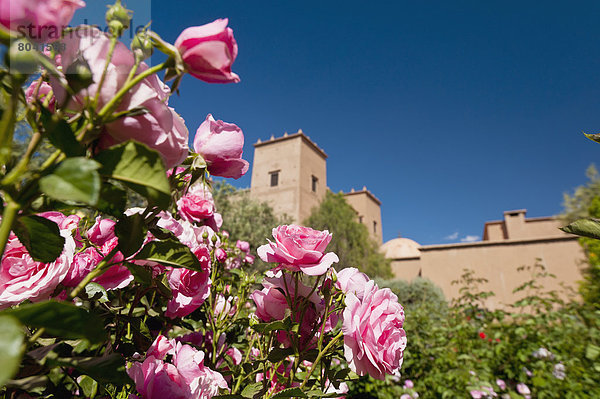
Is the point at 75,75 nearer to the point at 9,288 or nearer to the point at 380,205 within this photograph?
the point at 9,288

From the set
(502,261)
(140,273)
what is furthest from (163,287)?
(502,261)

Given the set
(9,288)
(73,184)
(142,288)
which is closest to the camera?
(73,184)

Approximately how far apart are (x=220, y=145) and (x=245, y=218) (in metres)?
12.2

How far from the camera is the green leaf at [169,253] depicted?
1.49 ft

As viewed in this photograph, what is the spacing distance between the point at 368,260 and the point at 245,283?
14090mm

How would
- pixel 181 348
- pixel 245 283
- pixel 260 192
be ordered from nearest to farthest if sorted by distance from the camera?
pixel 181 348 < pixel 245 283 < pixel 260 192

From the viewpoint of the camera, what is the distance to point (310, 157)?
A: 16688 millimetres

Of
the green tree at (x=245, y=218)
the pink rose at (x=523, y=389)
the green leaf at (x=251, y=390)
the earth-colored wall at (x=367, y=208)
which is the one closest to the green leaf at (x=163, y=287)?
the green leaf at (x=251, y=390)

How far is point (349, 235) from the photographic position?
14.5m

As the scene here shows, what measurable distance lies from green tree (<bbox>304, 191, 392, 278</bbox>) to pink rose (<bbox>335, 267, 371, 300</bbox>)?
43.0 ft

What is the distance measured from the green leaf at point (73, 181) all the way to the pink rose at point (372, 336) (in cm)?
Answer: 47

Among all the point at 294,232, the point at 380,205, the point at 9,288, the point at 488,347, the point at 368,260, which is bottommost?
the point at 488,347

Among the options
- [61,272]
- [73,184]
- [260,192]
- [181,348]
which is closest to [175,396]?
[181,348]

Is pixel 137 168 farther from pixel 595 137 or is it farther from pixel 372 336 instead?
pixel 595 137
